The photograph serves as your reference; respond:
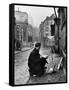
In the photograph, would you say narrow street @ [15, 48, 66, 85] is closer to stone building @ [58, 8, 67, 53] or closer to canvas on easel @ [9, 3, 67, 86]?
canvas on easel @ [9, 3, 67, 86]

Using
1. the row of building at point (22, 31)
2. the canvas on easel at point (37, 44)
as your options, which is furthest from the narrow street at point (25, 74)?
the row of building at point (22, 31)

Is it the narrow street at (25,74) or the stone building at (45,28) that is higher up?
the stone building at (45,28)

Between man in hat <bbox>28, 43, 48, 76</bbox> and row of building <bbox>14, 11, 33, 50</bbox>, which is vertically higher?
row of building <bbox>14, 11, 33, 50</bbox>

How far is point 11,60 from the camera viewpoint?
3631mm

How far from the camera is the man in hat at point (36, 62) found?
147 inches

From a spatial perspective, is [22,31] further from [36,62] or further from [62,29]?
[62,29]

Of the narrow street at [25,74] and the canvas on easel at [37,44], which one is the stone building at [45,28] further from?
the narrow street at [25,74]

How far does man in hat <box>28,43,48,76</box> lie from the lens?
374 centimetres

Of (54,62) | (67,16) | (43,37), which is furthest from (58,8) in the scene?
(54,62)

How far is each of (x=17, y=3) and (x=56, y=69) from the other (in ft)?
3.09

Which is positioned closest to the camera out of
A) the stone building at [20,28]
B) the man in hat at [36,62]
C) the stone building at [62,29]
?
the stone building at [20,28]

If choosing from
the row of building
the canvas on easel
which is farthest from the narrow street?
the row of building

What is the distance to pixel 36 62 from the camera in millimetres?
3773

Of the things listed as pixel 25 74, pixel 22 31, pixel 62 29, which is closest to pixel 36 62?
pixel 25 74
